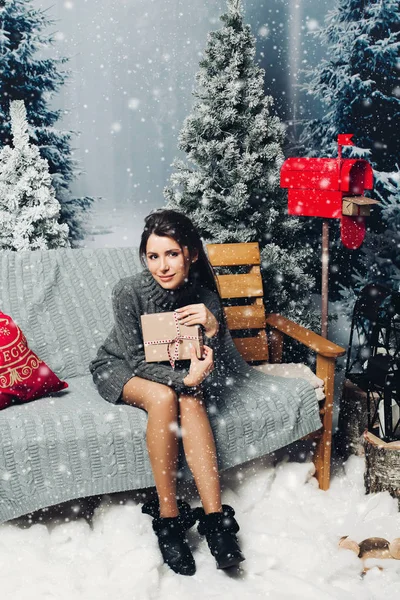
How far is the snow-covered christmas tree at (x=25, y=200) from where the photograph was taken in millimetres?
3139

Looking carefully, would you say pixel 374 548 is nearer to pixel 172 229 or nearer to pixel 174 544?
pixel 174 544

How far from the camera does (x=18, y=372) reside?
2262mm

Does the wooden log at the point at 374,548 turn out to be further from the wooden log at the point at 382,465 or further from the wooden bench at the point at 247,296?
the wooden bench at the point at 247,296

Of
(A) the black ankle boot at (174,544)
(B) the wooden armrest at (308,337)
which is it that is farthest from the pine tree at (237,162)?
(A) the black ankle boot at (174,544)

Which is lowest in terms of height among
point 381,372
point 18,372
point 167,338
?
point 381,372

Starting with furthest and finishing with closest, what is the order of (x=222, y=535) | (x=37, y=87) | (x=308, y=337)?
1. (x=37, y=87)
2. (x=308, y=337)
3. (x=222, y=535)

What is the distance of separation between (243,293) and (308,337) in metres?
0.43

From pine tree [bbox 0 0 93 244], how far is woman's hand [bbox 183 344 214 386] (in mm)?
1569

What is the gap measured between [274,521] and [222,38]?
219 centimetres

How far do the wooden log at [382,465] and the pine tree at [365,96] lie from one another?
1418 millimetres

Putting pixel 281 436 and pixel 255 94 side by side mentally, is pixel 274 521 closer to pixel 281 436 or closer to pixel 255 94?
pixel 281 436

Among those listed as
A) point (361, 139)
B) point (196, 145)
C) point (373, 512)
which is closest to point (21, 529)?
point (373, 512)

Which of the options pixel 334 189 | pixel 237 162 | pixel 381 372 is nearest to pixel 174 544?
pixel 381 372

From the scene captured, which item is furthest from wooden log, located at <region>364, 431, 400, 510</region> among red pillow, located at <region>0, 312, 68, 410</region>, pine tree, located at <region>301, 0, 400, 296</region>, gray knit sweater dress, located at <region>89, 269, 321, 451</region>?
pine tree, located at <region>301, 0, 400, 296</region>
